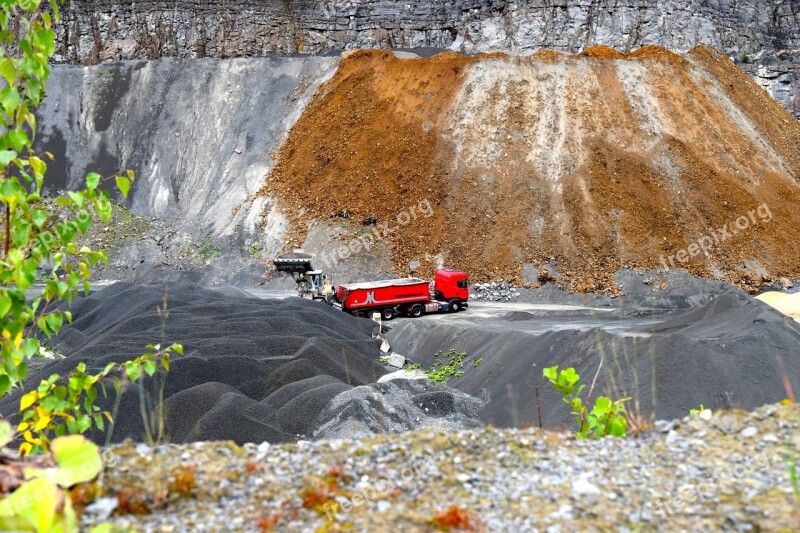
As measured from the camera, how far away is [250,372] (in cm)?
1584

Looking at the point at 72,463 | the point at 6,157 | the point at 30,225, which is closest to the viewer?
the point at 6,157

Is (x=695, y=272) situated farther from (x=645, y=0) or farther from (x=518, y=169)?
(x=645, y=0)

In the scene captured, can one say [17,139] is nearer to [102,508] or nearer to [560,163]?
[102,508]

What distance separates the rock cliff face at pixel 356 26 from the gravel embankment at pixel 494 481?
171 feet

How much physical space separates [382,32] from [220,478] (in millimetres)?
55395

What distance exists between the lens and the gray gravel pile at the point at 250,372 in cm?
1266

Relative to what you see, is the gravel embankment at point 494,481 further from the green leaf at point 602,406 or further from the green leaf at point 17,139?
the green leaf at point 17,139

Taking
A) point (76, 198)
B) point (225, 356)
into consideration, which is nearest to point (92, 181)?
point (76, 198)

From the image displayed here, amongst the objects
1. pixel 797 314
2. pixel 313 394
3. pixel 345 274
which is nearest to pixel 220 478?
pixel 313 394

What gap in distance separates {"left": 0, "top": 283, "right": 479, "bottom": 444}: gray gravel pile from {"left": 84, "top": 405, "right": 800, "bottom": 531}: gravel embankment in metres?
3.44

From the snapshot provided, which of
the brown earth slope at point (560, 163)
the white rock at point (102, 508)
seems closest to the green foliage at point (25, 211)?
the white rock at point (102, 508)

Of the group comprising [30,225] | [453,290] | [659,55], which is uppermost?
[659,55]

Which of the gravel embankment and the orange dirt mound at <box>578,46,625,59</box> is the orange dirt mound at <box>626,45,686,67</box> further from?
the gravel embankment

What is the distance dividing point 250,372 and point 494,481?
11.9m
